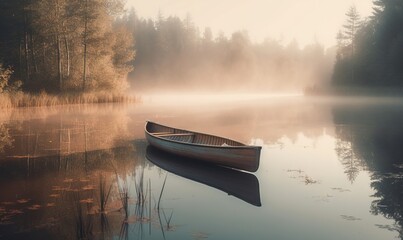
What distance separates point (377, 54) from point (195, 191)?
56107 mm

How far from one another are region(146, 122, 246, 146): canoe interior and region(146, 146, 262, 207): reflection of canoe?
1.50 m

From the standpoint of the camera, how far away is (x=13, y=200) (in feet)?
30.9

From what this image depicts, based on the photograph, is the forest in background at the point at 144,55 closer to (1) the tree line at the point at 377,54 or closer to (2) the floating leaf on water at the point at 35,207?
(1) the tree line at the point at 377,54

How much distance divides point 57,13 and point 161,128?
90.3ft

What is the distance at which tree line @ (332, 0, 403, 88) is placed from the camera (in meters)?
54.8

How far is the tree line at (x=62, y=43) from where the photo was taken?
1599 inches

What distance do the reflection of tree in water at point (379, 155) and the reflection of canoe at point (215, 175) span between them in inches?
123

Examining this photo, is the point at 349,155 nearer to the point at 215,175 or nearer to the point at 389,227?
the point at 215,175

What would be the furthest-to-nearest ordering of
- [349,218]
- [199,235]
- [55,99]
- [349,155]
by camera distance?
1. [55,99]
2. [349,155]
3. [349,218]
4. [199,235]

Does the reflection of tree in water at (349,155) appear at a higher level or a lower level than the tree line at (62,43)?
lower

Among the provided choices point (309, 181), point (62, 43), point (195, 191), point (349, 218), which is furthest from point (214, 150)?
point (62, 43)

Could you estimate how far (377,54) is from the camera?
58.2 metres

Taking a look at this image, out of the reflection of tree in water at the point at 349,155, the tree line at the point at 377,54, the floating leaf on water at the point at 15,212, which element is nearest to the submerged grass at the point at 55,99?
the floating leaf on water at the point at 15,212

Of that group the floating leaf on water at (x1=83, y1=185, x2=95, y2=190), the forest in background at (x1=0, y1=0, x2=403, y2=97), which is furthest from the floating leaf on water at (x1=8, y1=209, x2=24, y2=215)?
the forest in background at (x1=0, y1=0, x2=403, y2=97)
